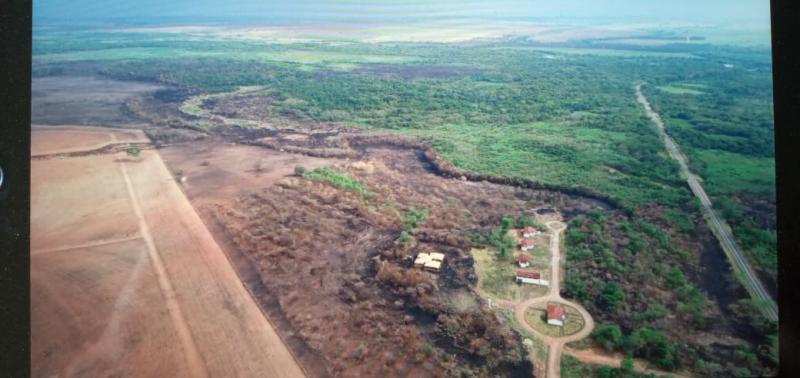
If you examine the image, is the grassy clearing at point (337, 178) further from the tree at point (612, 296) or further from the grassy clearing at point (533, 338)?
the tree at point (612, 296)

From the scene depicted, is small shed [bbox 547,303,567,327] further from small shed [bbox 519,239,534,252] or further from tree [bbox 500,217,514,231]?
tree [bbox 500,217,514,231]

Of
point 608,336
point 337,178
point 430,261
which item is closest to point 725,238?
point 608,336

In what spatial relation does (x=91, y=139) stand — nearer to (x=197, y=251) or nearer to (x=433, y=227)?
(x=197, y=251)

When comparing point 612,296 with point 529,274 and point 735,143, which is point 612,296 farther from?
point 735,143

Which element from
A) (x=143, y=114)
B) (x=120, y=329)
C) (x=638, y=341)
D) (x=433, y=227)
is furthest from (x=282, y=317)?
(x=143, y=114)

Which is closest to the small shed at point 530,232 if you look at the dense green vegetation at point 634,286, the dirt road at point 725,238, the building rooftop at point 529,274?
the dense green vegetation at point 634,286

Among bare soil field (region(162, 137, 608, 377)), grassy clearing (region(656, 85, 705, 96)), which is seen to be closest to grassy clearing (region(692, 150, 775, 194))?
bare soil field (region(162, 137, 608, 377))
